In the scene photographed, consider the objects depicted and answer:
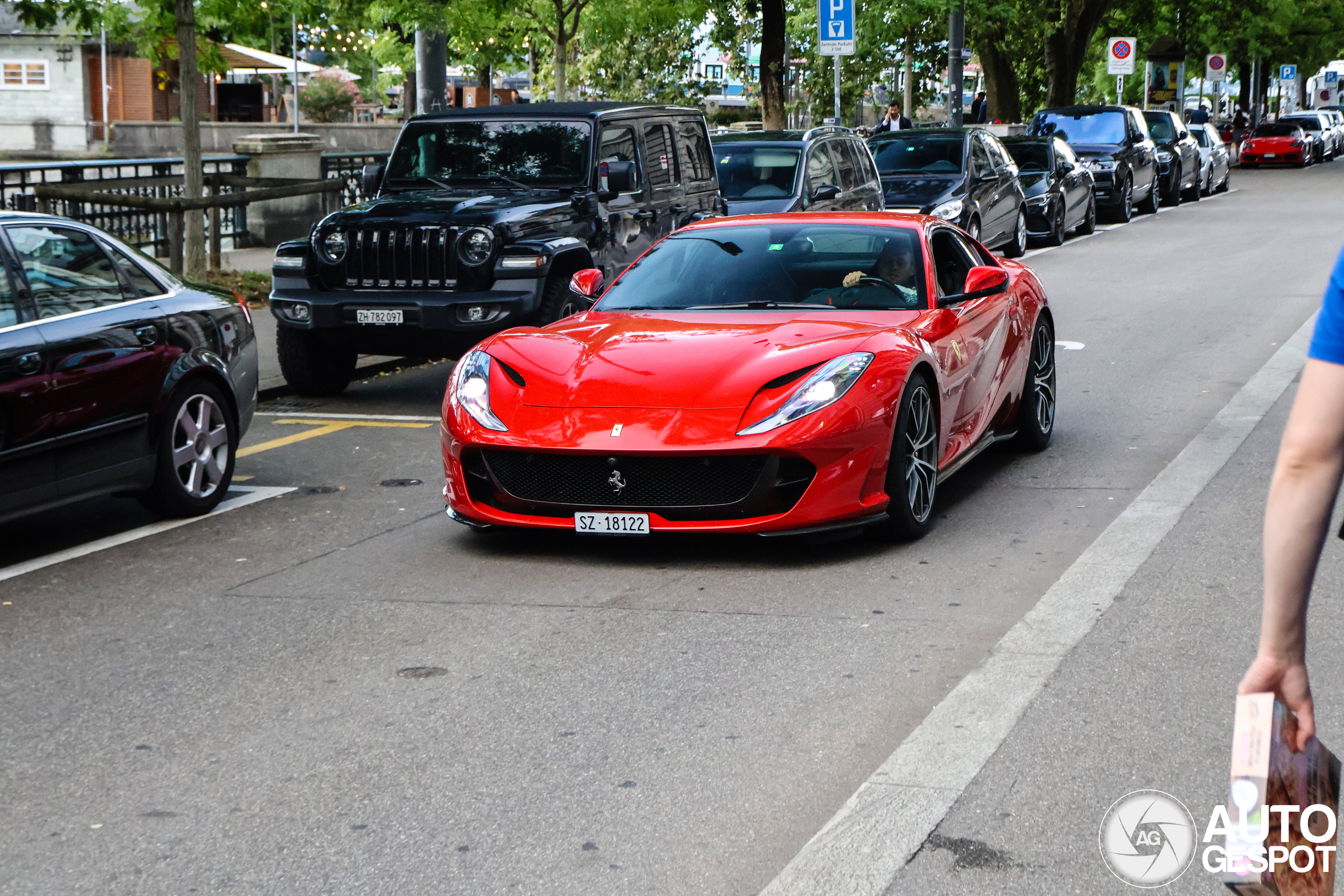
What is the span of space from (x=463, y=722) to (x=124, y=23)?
14.5 meters

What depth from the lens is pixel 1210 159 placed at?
36.4m

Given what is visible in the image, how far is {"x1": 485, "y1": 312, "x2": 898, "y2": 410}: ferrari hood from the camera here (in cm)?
689

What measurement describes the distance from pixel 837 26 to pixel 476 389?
19.3 metres

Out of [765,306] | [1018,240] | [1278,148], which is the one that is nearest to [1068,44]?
[1278,148]

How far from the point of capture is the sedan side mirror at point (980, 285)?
796 cm

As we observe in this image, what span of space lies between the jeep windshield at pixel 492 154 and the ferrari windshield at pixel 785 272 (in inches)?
157

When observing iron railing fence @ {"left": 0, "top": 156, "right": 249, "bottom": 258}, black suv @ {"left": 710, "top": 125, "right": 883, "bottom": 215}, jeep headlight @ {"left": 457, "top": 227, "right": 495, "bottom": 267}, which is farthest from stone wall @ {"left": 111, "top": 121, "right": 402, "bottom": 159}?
jeep headlight @ {"left": 457, "top": 227, "right": 495, "bottom": 267}

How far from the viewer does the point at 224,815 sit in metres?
4.29

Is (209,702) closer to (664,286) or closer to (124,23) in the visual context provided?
(664,286)

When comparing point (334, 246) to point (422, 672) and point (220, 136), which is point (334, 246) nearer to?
point (422, 672)

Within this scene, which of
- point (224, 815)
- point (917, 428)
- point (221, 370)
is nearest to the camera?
point (224, 815)

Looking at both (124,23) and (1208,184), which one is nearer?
(124,23)

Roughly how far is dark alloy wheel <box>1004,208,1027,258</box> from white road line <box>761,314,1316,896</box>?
15169 millimetres

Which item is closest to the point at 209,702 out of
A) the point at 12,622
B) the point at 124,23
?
the point at 12,622
